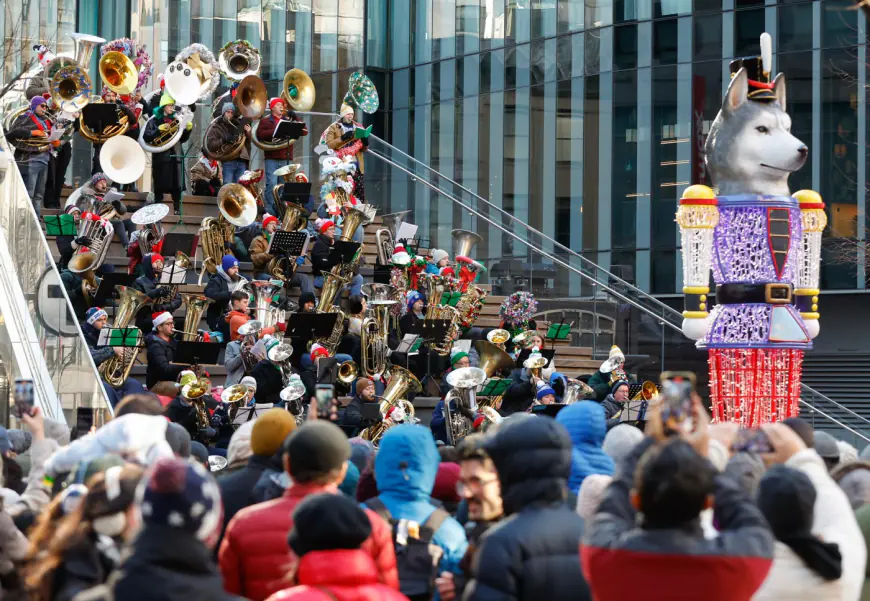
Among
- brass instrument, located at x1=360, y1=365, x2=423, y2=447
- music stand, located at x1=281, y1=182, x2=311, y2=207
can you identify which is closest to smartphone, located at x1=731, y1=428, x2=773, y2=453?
brass instrument, located at x1=360, y1=365, x2=423, y2=447

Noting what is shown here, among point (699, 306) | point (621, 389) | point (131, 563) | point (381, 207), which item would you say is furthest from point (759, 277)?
point (381, 207)

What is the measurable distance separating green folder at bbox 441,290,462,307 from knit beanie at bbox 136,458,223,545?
14.3 metres

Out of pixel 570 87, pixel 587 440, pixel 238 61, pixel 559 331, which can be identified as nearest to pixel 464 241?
pixel 559 331

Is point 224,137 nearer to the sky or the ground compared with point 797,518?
nearer to the sky

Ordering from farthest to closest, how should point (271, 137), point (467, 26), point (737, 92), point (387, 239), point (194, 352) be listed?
point (467, 26)
point (387, 239)
point (271, 137)
point (194, 352)
point (737, 92)

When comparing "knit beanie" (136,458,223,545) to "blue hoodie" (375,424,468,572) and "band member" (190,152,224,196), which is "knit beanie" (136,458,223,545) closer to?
"blue hoodie" (375,424,468,572)

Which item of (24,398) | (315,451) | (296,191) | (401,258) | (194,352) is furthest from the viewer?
(401,258)

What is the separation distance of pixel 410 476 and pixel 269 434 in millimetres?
734

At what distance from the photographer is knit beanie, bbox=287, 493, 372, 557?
15.1ft

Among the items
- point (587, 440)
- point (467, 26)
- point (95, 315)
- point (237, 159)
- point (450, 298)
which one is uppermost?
point (467, 26)

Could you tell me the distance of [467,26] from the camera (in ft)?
108

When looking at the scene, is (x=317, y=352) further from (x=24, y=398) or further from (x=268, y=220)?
(x=24, y=398)

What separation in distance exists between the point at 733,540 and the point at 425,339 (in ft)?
41.7

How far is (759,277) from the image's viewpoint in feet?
35.1
